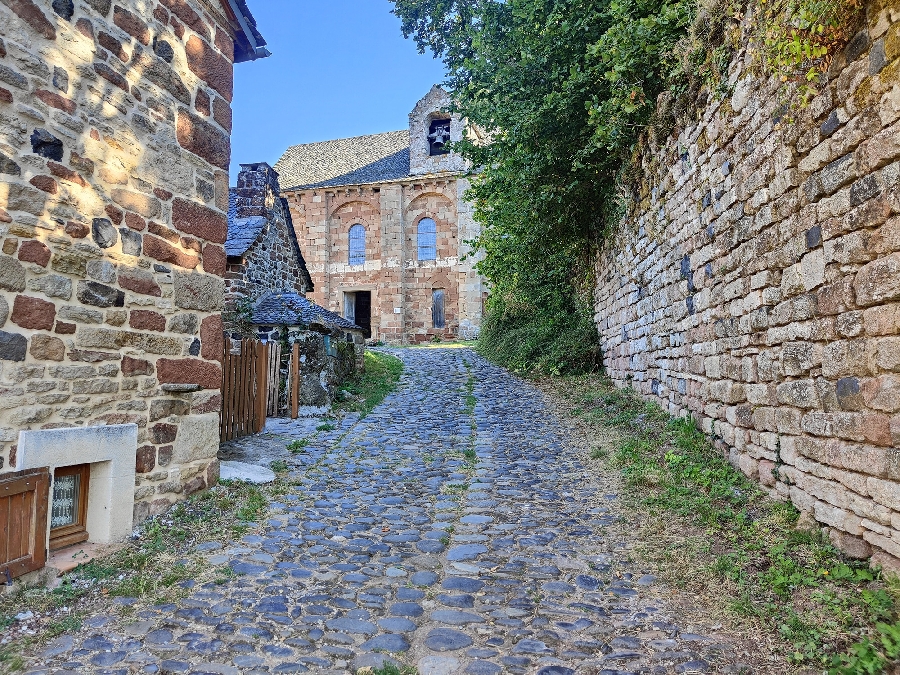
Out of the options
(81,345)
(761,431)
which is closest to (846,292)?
(761,431)

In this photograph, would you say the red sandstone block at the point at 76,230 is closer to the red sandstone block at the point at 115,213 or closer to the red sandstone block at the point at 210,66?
the red sandstone block at the point at 115,213

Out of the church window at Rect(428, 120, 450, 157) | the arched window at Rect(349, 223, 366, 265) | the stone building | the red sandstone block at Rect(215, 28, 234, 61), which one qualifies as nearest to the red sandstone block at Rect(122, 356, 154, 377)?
the red sandstone block at Rect(215, 28, 234, 61)

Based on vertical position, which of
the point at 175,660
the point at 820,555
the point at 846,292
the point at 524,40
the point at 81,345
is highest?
the point at 524,40

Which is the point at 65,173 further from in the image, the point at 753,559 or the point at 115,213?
the point at 753,559

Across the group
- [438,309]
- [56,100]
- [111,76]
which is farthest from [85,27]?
[438,309]

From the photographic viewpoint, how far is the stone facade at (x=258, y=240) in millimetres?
11594

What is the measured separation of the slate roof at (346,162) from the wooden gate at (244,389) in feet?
59.6

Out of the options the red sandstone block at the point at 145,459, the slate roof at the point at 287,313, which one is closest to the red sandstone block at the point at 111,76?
the red sandstone block at the point at 145,459

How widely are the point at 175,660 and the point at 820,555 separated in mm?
3540

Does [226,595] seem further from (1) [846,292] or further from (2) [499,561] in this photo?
(1) [846,292]

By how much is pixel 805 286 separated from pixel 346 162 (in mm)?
26073

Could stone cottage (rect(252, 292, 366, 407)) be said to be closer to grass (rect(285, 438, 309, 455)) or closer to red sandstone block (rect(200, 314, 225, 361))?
grass (rect(285, 438, 309, 455))

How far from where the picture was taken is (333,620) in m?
3.09

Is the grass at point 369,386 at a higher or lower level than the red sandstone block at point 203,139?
lower
